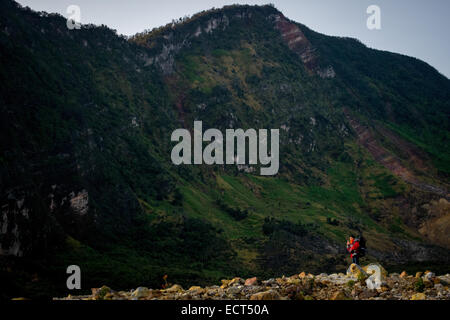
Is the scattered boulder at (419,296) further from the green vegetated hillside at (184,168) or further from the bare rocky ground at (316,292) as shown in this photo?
the green vegetated hillside at (184,168)

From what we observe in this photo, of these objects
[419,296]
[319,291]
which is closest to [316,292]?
Answer: [319,291]

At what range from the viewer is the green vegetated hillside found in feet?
175

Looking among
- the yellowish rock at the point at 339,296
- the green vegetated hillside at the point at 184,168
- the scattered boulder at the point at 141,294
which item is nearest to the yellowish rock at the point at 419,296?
the yellowish rock at the point at 339,296

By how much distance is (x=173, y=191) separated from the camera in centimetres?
8975

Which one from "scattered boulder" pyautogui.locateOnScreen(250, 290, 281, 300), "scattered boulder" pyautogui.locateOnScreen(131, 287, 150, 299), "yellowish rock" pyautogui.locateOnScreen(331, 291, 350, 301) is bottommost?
"scattered boulder" pyautogui.locateOnScreen(131, 287, 150, 299)

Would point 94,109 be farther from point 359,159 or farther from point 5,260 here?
point 359,159

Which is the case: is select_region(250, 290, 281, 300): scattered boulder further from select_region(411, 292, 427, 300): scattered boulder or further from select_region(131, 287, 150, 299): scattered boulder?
select_region(411, 292, 427, 300): scattered boulder

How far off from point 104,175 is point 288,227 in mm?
42930

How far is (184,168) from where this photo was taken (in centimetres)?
10569

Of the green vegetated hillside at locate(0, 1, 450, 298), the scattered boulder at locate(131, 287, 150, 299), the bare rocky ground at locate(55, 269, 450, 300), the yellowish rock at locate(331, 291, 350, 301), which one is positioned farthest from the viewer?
the green vegetated hillside at locate(0, 1, 450, 298)

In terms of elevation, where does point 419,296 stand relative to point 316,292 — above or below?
above

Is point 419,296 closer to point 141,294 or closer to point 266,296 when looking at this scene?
point 266,296

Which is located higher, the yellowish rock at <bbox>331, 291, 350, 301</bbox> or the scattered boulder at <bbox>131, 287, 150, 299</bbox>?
the yellowish rock at <bbox>331, 291, 350, 301</bbox>

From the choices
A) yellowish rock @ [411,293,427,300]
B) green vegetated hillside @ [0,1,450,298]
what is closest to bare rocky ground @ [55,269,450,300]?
yellowish rock @ [411,293,427,300]
